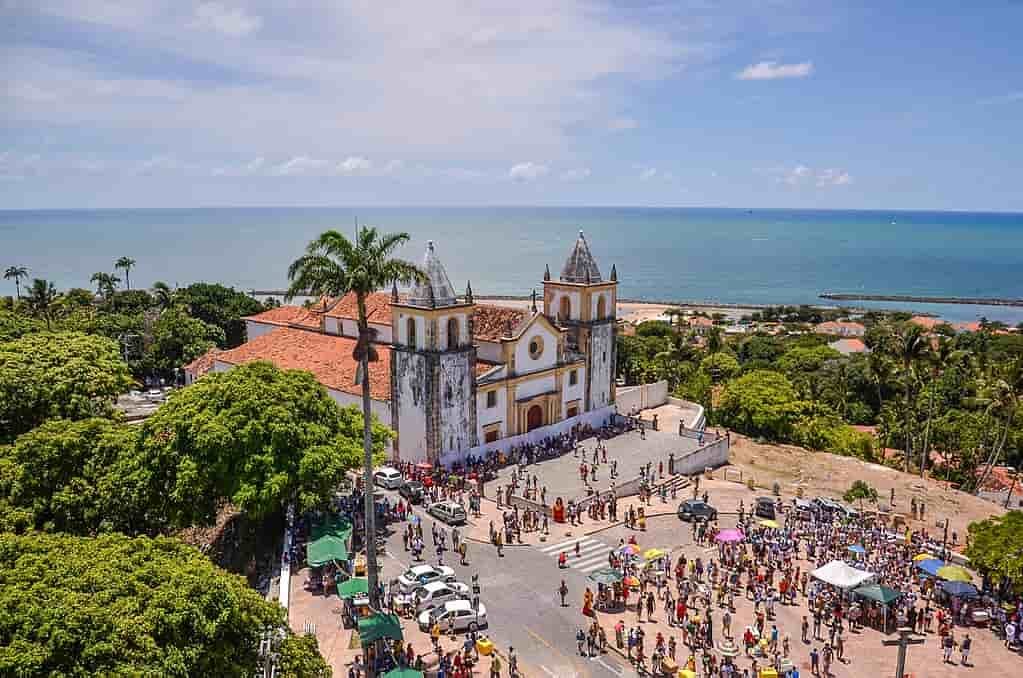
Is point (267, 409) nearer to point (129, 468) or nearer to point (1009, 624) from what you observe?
point (129, 468)

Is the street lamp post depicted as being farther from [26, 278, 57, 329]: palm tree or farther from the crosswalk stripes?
[26, 278, 57, 329]: palm tree

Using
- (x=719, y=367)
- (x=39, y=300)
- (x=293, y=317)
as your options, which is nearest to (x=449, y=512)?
(x=293, y=317)

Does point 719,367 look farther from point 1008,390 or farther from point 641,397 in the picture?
point 1008,390

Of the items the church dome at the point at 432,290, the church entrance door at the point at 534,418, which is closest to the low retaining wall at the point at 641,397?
the church entrance door at the point at 534,418

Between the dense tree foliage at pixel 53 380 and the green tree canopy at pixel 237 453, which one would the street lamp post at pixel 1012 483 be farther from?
the dense tree foliage at pixel 53 380

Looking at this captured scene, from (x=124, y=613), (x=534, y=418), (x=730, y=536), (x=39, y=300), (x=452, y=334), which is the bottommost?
(x=730, y=536)
